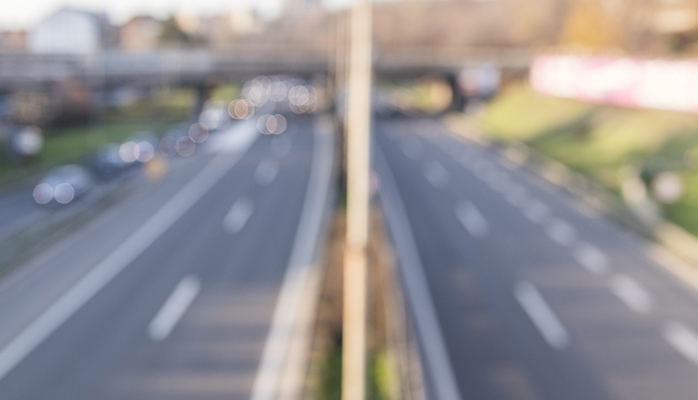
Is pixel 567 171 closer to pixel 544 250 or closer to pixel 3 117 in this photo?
pixel 544 250

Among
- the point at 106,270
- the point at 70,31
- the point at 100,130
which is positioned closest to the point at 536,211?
the point at 106,270

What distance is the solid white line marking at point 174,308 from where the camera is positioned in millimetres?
16594

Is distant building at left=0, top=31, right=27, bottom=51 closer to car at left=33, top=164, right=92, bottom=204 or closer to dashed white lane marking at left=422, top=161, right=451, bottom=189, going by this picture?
car at left=33, top=164, right=92, bottom=204

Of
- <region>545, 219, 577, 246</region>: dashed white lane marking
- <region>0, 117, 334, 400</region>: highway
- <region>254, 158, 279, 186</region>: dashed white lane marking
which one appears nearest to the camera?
<region>0, 117, 334, 400</region>: highway

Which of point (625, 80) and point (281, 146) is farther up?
point (625, 80)

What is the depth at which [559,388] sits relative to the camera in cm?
Result: 1405

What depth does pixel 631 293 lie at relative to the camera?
20.1 meters

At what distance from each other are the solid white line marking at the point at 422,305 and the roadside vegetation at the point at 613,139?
10844mm

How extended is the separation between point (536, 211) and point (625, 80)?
60.1 ft

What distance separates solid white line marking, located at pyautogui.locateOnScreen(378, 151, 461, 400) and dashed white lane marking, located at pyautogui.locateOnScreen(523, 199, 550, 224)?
17.5 feet

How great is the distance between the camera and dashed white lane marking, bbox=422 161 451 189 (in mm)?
37622

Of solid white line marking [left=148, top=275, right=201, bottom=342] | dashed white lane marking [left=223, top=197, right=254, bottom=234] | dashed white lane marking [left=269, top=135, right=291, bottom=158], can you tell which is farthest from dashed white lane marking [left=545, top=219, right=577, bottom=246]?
dashed white lane marking [left=269, top=135, right=291, bottom=158]

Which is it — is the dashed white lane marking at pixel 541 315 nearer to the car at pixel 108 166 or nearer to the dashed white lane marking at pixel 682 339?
the dashed white lane marking at pixel 682 339

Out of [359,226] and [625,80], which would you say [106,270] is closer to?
[359,226]
